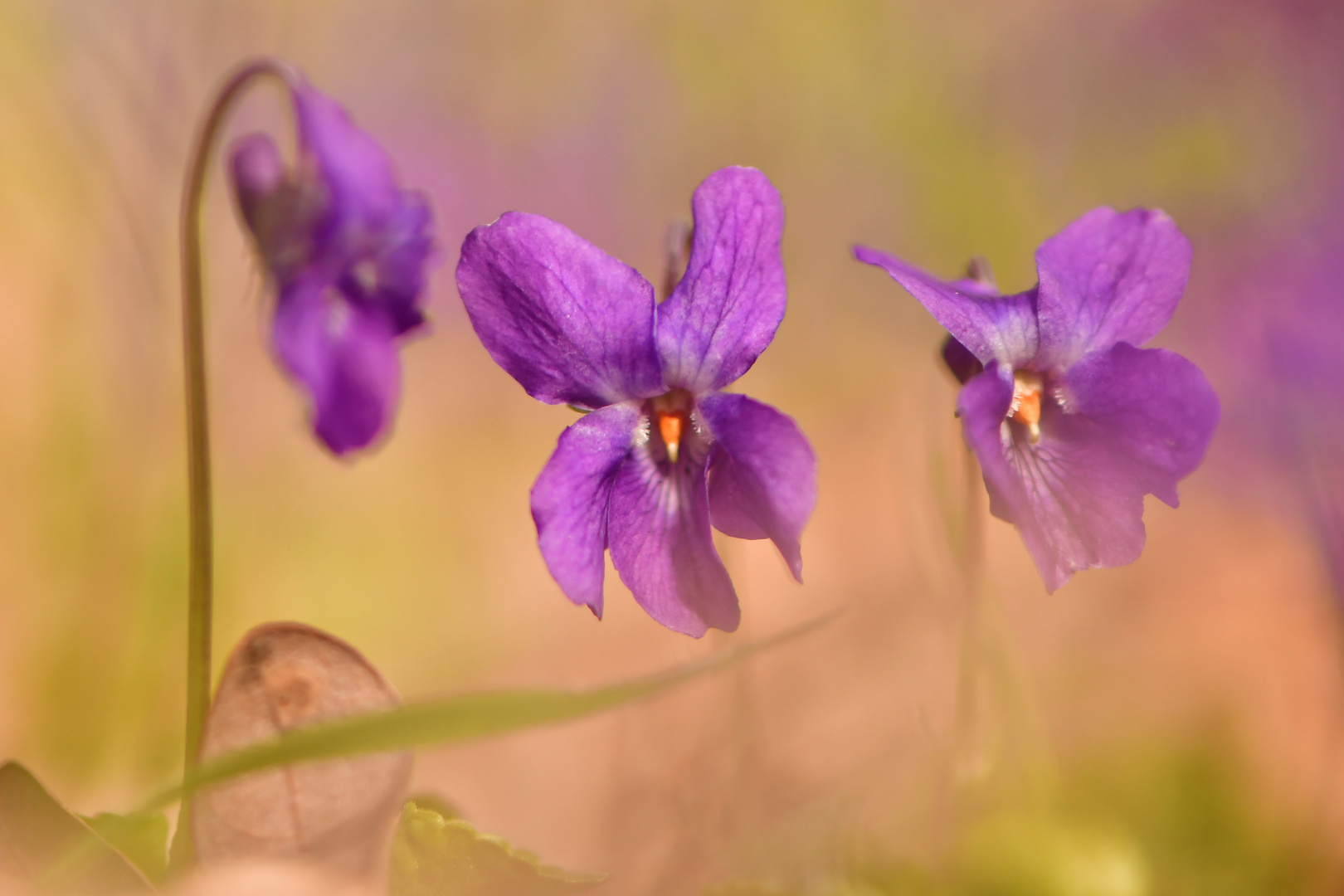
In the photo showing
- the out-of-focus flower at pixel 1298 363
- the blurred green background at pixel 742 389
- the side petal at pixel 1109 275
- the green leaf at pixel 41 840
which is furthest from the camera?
the out-of-focus flower at pixel 1298 363

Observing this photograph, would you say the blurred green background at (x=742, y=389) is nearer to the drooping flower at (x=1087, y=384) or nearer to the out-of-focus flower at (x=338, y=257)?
the out-of-focus flower at (x=338, y=257)

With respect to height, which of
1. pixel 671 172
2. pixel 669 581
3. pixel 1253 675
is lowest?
pixel 1253 675

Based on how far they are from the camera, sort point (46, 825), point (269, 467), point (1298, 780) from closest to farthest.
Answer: point (46, 825) < point (1298, 780) < point (269, 467)

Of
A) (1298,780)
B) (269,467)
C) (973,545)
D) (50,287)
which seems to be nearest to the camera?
(973,545)

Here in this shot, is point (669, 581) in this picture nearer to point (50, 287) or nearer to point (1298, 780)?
point (1298, 780)

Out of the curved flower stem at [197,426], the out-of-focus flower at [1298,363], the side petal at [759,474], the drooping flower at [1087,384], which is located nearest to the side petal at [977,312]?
the drooping flower at [1087,384]

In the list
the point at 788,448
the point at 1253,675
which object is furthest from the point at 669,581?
the point at 1253,675

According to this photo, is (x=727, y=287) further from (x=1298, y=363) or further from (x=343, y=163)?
(x=1298, y=363)

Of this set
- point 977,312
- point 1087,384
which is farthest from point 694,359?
point 1087,384
